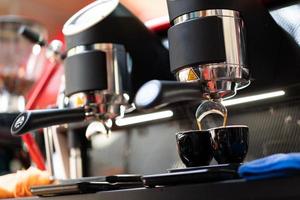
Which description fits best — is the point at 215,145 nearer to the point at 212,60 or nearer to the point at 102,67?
the point at 212,60

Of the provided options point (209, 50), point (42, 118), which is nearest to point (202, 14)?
point (209, 50)

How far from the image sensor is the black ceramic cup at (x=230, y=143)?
1.84 ft

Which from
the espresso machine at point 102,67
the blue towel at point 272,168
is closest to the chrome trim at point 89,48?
the espresso machine at point 102,67

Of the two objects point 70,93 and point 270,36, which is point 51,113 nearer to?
point 70,93

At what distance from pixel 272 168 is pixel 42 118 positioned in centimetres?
35

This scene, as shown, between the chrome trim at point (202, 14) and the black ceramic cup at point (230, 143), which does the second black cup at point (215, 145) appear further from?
the chrome trim at point (202, 14)

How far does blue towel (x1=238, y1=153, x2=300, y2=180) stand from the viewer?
394mm

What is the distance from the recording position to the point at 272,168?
40 cm

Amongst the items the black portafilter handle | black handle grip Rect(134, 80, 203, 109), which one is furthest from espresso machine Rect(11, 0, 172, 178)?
black handle grip Rect(134, 80, 203, 109)

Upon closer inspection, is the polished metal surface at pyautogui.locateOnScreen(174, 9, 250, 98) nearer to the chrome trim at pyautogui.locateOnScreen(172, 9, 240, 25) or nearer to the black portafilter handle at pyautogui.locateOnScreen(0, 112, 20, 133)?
the chrome trim at pyautogui.locateOnScreen(172, 9, 240, 25)

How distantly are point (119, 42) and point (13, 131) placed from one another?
0.72 feet

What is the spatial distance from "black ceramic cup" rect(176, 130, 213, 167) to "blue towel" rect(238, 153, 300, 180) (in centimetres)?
16

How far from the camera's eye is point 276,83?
0.64 metres

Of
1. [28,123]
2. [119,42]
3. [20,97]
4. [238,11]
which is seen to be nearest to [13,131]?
[28,123]
